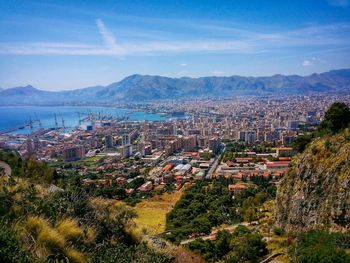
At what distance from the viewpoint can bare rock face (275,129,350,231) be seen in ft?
26.5

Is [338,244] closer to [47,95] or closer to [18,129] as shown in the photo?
[18,129]

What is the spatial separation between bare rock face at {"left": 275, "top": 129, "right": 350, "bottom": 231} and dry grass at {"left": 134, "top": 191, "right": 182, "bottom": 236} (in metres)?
4.68

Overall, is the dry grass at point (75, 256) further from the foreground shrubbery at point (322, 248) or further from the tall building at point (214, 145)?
the tall building at point (214, 145)

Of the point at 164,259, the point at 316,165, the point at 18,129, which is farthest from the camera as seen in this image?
the point at 18,129

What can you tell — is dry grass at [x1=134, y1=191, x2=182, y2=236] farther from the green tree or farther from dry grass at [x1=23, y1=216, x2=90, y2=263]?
dry grass at [x1=23, y1=216, x2=90, y2=263]

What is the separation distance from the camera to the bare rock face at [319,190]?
318 inches

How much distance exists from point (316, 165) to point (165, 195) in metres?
12.0

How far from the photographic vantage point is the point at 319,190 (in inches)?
357

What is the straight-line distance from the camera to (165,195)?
66.5 feet

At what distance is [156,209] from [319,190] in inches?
363

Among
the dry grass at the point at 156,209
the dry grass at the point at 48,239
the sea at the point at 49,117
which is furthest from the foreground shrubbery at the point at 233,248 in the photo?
the sea at the point at 49,117

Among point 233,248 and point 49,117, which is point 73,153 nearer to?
point 233,248

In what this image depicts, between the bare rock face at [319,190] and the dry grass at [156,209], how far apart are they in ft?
15.3

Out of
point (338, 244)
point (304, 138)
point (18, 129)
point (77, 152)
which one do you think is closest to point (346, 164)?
point (338, 244)
